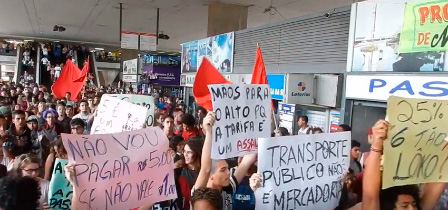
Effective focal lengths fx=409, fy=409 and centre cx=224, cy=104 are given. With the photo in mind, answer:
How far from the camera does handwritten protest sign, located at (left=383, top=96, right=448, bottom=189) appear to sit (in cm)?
254

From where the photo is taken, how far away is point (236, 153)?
3326 mm

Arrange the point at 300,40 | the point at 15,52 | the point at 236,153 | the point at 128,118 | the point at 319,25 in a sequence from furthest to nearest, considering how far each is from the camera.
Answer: the point at 15,52
the point at 300,40
the point at 319,25
the point at 128,118
the point at 236,153

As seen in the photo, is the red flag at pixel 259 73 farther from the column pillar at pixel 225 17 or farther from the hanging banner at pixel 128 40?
the hanging banner at pixel 128 40

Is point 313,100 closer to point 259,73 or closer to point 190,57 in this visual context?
point 259,73

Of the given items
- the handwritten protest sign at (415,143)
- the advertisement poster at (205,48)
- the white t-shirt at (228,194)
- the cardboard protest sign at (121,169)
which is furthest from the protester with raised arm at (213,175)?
the advertisement poster at (205,48)

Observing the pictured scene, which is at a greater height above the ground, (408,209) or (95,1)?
(95,1)

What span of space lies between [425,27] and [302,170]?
11.4ft

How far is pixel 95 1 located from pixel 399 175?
46.3 ft

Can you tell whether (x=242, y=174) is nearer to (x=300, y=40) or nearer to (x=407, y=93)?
(x=407, y=93)

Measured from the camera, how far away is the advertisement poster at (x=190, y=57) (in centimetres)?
1360

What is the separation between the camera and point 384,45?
6035mm

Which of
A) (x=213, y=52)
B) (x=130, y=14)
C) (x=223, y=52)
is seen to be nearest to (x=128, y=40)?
(x=130, y=14)

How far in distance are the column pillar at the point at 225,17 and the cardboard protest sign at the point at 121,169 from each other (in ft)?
38.1

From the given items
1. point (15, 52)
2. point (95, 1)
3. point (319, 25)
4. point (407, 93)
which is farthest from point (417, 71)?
point (15, 52)
